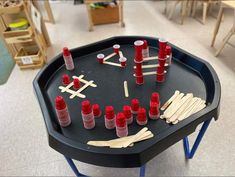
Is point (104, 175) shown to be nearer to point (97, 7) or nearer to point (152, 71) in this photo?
point (152, 71)

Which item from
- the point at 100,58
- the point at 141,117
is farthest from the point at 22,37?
the point at 141,117

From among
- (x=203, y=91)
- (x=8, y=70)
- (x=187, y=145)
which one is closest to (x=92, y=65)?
(x=203, y=91)

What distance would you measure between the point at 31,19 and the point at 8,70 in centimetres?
67

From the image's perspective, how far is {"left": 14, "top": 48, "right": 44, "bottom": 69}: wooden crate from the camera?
87.8 inches

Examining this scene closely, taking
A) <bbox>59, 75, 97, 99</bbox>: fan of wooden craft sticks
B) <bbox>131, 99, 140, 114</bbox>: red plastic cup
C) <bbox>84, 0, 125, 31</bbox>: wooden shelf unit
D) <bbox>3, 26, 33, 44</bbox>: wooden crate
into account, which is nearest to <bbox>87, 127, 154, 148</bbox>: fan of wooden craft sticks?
<bbox>131, 99, 140, 114</bbox>: red plastic cup

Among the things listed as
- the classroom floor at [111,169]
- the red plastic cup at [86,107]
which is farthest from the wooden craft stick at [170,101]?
the classroom floor at [111,169]

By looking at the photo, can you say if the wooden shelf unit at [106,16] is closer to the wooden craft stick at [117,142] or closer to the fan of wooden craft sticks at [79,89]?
the fan of wooden craft sticks at [79,89]

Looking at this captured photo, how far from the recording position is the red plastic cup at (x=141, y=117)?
89 centimetres

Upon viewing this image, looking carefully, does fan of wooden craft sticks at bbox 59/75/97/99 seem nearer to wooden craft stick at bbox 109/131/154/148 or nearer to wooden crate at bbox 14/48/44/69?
wooden craft stick at bbox 109/131/154/148

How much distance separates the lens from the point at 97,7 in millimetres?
3082

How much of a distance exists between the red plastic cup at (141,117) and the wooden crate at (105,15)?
8.56 feet

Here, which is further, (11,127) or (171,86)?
(11,127)

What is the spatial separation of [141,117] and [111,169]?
1.84ft

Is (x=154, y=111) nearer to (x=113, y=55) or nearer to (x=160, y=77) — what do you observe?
(x=160, y=77)
